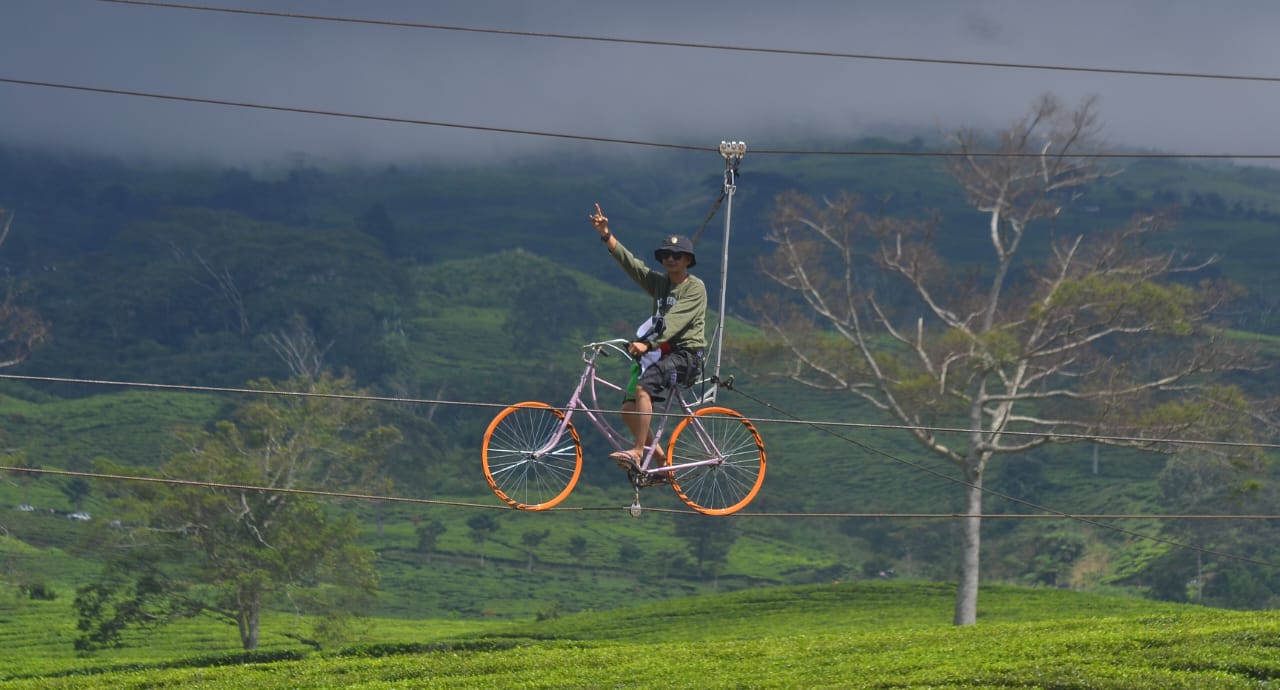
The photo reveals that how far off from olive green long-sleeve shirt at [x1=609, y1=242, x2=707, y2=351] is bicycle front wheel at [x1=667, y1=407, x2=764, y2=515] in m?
0.86

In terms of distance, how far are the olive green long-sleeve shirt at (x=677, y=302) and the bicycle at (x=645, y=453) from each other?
534 mm

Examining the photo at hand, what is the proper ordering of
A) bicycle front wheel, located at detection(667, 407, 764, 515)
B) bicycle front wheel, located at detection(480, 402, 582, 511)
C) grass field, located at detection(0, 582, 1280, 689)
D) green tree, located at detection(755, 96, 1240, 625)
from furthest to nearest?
green tree, located at detection(755, 96, 1240, 625)
grass field, located at detection(0, 582, 1280, 689)
bicycle front wheel, located at detection(667, 407, 764, 515)
bicycle front wheel, located at detection(480, 402, 582, 511)

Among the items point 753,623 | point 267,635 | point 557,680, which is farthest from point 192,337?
point 557,680

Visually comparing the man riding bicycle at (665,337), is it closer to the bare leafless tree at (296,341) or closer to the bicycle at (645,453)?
the bicycle at (645,453)

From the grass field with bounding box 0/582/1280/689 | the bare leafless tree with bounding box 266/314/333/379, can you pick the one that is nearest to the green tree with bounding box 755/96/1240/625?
the grass field with bounding box 0/582/1280/689

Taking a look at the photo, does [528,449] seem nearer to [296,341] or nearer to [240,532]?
[240,532]

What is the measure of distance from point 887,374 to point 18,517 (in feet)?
233

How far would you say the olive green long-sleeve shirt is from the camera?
55.3 ft

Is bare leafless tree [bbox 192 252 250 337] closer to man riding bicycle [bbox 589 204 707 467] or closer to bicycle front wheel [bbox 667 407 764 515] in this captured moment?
bicycle front wheel [bbox 667 407 764 515]

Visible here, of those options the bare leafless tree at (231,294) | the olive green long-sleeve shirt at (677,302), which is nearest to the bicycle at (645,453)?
the olive green long-sleeve shirt at (677,302)

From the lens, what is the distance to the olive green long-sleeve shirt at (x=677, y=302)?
55.3 ft

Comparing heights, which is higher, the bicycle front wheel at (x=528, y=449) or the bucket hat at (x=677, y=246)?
the bucket hat at (x=677, y=246)

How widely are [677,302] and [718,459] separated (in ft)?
6.38

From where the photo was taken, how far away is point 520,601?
348ft
